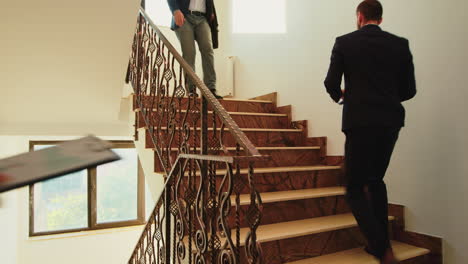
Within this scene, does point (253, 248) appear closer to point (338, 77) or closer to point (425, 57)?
point (338, 77)

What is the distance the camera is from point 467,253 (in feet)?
6.63

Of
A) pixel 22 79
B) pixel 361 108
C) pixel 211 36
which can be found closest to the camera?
pixel 361 108

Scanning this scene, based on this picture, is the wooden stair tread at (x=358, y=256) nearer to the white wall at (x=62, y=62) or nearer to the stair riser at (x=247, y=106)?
the stair riser at (x=247, y=106)

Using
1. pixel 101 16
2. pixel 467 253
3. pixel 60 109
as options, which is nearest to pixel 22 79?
pixel 60 109

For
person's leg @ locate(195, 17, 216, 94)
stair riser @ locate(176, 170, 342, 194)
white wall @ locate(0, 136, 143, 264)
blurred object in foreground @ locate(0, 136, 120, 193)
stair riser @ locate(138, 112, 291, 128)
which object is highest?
person's leg @ locate(195, 17, 216, 94)

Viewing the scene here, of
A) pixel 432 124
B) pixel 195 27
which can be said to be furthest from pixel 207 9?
pixel 432 124

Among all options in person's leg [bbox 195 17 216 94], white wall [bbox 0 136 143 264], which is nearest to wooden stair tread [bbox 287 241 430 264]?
person's leg [bbox 195 17 216 94]

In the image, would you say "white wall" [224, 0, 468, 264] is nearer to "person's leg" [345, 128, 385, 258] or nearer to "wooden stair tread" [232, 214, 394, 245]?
"wooden stair tread" [232, 214, 394, 245]

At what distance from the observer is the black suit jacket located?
1727 millimetres

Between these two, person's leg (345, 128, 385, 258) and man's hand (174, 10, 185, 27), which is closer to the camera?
person's leg (345, 128, 385, 258)

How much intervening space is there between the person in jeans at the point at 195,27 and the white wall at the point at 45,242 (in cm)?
313

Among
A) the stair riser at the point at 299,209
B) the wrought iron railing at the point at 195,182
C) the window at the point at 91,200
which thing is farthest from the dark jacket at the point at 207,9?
the window at the point at 91,200

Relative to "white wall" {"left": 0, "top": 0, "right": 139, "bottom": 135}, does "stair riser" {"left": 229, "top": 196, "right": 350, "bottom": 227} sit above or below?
below

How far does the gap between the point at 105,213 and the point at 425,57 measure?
561cm
